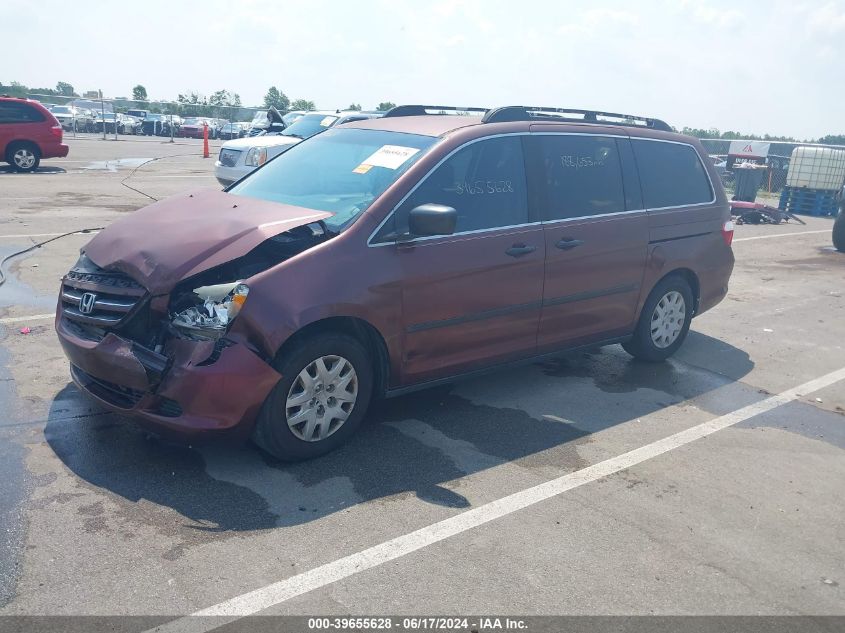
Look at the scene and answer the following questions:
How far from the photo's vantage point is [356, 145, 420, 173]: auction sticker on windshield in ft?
16.6

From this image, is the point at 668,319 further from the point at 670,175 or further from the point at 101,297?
the point at 101,297

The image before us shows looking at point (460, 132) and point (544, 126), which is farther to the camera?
point (544, 126)

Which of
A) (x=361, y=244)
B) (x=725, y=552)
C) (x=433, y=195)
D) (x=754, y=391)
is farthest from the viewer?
(x=754, y=391)

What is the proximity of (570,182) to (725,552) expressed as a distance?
2863mm

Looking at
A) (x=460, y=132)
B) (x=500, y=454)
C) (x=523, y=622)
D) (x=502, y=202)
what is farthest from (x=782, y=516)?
(x=460, y=132)

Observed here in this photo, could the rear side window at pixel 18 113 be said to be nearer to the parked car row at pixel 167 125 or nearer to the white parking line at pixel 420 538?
the white parking line at pixel 420 538

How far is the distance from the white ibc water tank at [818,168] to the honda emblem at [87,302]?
769 inches

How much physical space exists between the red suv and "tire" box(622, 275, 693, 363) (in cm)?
1581

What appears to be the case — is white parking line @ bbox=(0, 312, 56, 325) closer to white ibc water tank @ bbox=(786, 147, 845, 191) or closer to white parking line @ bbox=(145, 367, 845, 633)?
white parking line @ bbox=(145, 367, 845, 633)

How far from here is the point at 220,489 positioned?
13.5 feet

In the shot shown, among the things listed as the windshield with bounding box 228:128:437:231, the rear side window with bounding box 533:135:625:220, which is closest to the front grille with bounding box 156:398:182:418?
the windshield with bounding box 228:128:437:231

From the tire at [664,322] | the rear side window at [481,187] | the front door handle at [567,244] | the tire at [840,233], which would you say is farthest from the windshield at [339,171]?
the tire at [840,233]

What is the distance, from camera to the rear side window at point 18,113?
57.3 ft

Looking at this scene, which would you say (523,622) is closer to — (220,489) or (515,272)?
(220,489)
